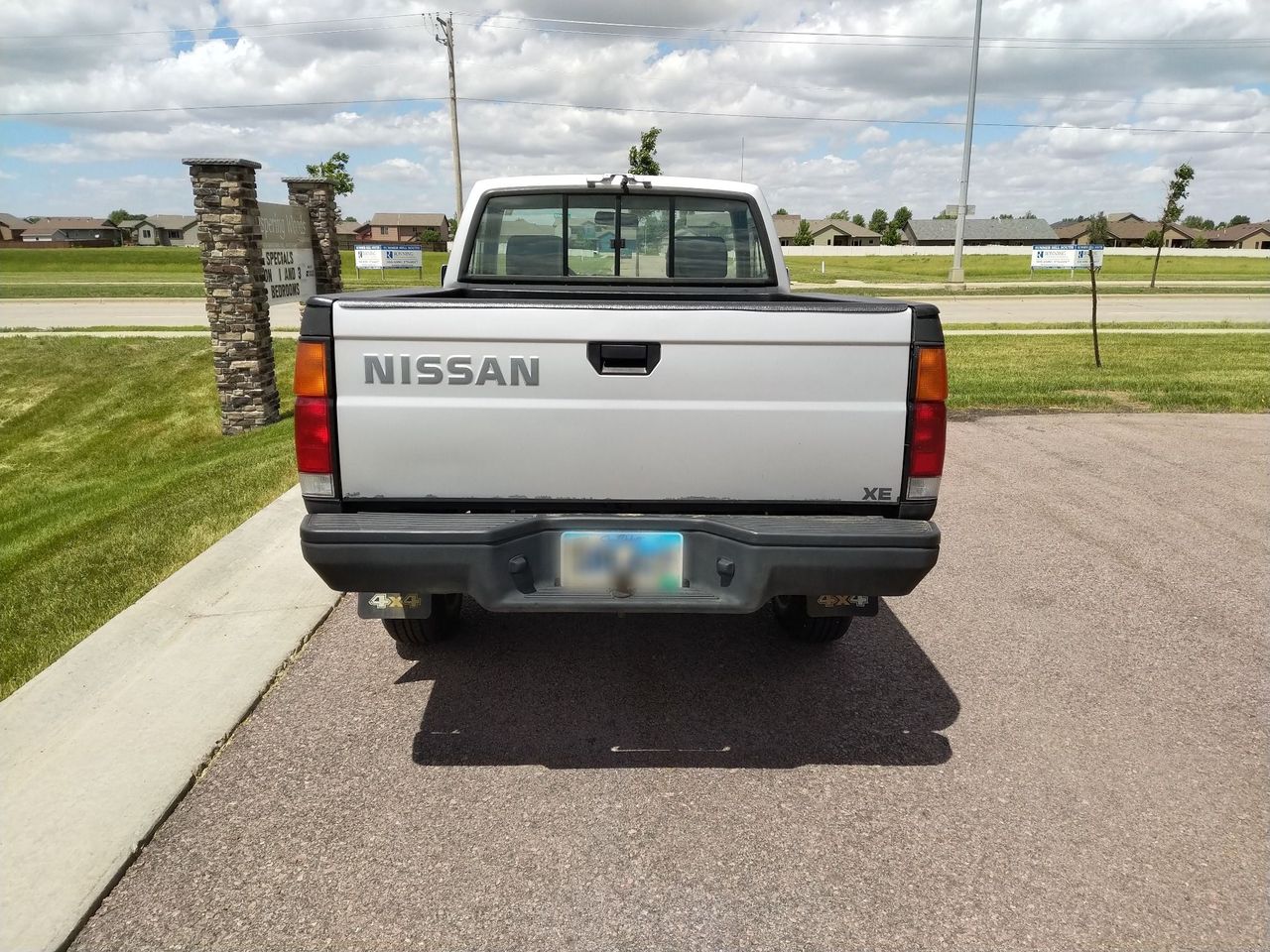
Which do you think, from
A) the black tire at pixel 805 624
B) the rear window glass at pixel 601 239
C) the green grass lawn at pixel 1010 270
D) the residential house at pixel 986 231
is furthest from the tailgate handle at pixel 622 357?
the residential house at pixel 986 231

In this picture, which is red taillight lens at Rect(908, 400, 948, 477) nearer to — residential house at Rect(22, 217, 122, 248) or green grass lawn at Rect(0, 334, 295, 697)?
green grass lawn at Rect(0, 334, 295, 697)

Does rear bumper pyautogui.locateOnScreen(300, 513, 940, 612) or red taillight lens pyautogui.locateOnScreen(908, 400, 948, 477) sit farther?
red taillight lens pyautogui.locateOnScreen(908, 400, 948, 477)

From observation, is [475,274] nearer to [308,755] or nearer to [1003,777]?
[308,755]

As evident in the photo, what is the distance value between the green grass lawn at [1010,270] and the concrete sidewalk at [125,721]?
3627 cm

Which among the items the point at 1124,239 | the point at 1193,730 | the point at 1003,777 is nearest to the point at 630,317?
the point at 1003,777

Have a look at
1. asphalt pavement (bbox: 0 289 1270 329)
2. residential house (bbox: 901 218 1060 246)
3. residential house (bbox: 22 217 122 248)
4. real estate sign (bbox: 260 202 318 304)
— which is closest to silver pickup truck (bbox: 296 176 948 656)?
real estate sign (bbox: 260 202 318 304)

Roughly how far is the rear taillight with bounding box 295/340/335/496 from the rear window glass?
1776 millimetres

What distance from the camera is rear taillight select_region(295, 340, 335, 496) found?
2.76m

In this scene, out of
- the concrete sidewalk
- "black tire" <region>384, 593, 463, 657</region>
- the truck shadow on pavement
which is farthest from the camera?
"black tire" <region>384, 593, 463, 657</region>

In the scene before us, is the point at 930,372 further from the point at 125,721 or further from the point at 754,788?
the point at 125,721

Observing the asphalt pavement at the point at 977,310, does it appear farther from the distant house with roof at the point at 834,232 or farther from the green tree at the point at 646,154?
the distant house with roof at the point at 834,232

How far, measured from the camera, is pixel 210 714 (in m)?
3.41

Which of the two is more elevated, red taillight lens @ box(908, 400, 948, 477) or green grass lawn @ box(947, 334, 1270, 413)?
red taillight lens @ box(908, 400, 948, 477)

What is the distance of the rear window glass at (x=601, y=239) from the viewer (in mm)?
4453
